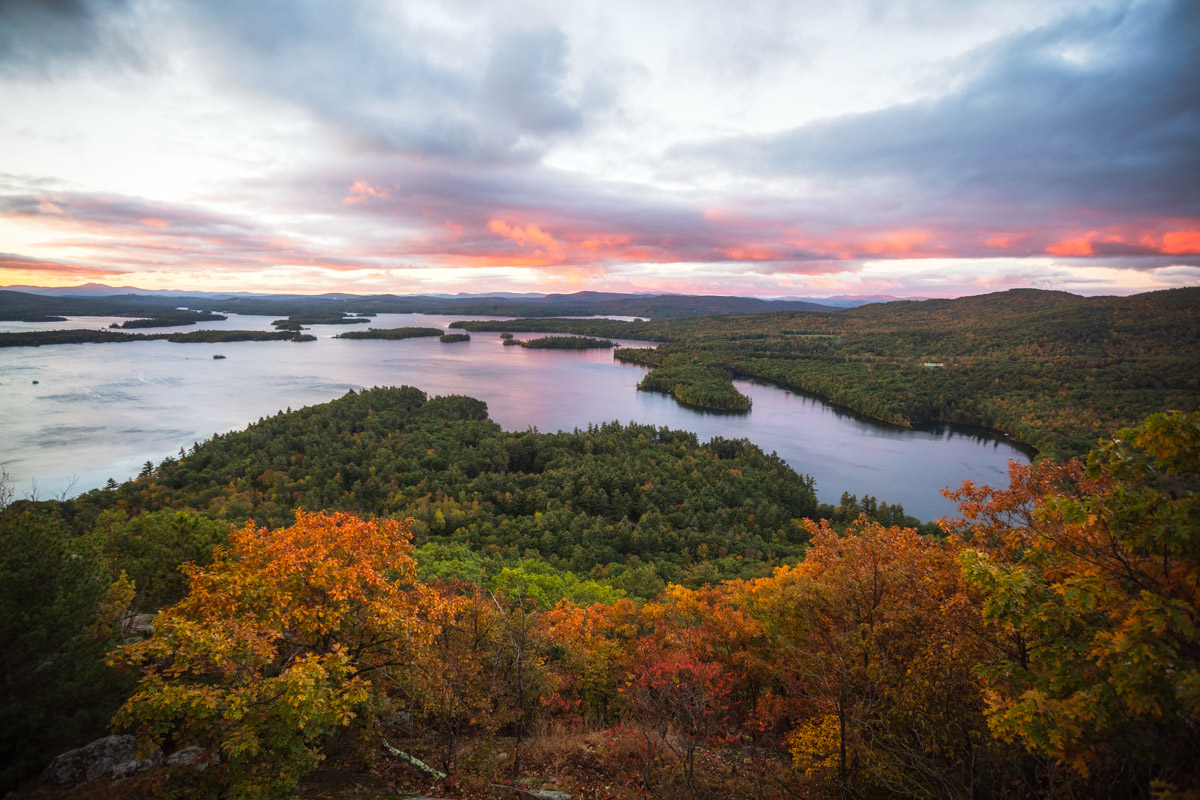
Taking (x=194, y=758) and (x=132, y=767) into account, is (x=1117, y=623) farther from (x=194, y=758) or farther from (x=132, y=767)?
(x=132, y=767)

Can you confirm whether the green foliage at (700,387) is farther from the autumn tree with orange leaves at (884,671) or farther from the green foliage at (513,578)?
the autumn tree with orange leaves at (884,671)

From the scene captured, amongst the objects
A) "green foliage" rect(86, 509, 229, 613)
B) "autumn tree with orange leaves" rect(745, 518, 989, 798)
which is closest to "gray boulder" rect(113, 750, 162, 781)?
"green foliage" rect(86, 509, 229, 613)

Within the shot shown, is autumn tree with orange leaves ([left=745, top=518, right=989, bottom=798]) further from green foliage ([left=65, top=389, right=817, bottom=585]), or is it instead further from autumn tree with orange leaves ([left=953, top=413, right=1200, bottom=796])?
green foliage ([left=65, top=389, right=817, bottom=585])

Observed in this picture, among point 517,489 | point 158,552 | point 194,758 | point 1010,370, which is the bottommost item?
point 517,489

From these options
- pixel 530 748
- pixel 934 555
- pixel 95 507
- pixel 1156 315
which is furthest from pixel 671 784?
pixel 1156 315

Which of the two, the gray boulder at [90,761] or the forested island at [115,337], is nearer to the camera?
the gray boulder at [90,761]

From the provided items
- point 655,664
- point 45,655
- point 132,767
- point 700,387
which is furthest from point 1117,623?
point 700,387

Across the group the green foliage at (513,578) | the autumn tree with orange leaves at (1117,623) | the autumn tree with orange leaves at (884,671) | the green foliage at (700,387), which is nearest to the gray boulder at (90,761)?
the autumn tree with orange leaves at (884,671)
